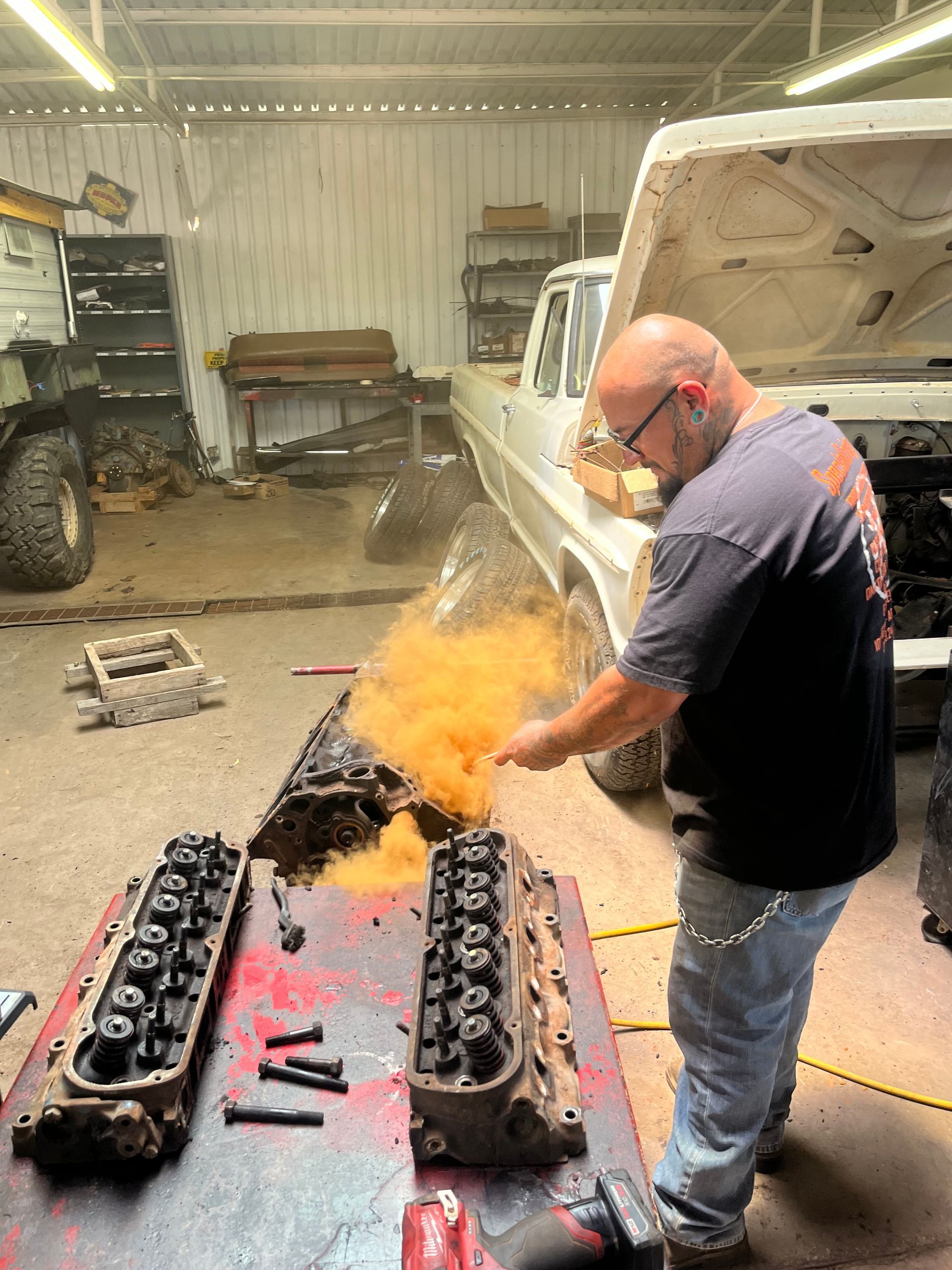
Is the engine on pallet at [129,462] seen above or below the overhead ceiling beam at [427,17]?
below

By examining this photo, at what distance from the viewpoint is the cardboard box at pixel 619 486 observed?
3.00 m

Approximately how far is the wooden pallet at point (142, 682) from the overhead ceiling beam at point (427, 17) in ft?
19.6

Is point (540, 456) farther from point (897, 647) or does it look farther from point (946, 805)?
point (946, 805)

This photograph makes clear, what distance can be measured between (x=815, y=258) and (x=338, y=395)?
7.78 metres

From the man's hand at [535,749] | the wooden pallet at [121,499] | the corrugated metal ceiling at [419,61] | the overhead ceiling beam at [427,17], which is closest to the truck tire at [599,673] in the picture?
the man's hand at [535,749]

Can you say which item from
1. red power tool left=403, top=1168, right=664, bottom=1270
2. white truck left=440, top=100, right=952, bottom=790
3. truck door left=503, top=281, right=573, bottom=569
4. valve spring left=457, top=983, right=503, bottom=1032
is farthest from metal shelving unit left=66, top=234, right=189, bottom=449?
red power tool left=403, top=1168, right=664, bottom=1270

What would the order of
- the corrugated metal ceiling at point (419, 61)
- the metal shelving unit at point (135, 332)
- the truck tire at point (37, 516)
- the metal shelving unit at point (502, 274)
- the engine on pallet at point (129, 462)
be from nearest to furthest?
the truck tire at point (37, 516), the corrugated metal ceiling at point (419, 61), the engine on pallet at point (129, 462), the metal shelving unit at point (135, 332), the metal shelving unit at point (502, 274)

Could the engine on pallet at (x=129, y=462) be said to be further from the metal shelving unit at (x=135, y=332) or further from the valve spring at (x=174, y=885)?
the valve spring at (x=174, y=885)

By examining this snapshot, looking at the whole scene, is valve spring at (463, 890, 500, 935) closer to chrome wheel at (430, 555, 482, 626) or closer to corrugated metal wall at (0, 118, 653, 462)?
chrome wheel at (430, 555, 482, 626)

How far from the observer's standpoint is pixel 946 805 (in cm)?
258

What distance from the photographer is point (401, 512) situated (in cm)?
703

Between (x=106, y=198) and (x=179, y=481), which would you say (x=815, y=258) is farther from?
(x=106, y=198)

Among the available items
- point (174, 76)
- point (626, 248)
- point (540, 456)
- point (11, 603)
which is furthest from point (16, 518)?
point (174, 76)

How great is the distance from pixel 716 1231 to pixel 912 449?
10.6 feet
